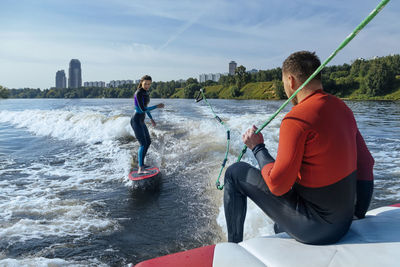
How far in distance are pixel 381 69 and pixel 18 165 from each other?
9240 centimetres

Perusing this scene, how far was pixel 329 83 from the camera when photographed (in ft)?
265

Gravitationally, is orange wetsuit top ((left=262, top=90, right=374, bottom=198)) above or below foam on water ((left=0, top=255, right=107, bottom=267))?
above

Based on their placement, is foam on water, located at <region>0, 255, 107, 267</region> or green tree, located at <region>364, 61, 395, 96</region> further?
green tree, located at <region>364, 61, 395, 96</region>

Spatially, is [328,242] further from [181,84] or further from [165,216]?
[181,84]

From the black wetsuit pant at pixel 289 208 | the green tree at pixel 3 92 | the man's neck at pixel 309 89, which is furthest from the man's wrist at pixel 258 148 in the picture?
the green tree at pixel 3 92

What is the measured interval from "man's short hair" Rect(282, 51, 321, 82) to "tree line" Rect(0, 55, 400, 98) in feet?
116

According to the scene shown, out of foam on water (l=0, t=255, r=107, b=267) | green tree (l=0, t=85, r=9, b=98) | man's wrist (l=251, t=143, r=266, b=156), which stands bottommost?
foam on water (l=0, t=255, r=107, b=267)

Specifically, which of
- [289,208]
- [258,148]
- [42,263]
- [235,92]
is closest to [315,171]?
[289,208]

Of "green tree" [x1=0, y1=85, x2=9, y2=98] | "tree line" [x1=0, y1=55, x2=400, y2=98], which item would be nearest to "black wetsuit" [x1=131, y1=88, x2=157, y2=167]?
"tree line" [x1=0, y1=55, x2=400, y2=98]

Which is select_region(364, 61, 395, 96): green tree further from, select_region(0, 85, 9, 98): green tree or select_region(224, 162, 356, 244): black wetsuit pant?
select_region(0, 85, 9, 98): green tree

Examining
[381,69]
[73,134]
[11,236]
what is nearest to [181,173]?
[11,236]

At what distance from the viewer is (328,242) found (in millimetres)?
2268

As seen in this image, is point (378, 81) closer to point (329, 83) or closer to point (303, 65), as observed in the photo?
point (329, 83)

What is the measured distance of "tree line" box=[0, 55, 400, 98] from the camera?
260 ft
